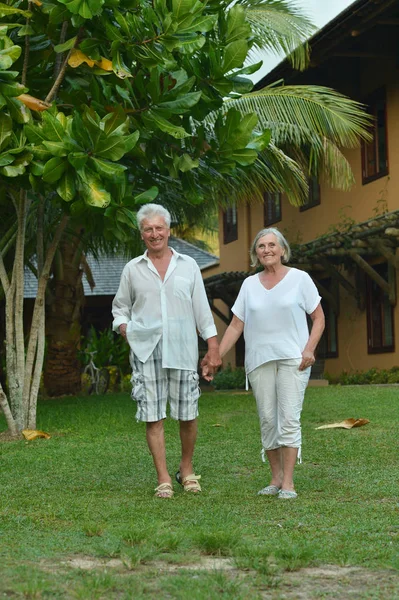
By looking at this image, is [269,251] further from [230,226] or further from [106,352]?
[230,226]

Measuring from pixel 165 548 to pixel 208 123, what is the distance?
11310mm

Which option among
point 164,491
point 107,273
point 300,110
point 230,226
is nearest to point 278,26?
point 300,110

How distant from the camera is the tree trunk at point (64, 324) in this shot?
1895cm

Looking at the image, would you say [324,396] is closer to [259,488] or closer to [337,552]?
[259,488]

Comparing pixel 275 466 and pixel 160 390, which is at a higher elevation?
pixel 160 390

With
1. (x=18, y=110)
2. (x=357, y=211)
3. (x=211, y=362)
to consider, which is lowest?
(x=211, y=362)

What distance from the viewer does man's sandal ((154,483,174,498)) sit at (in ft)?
21.6

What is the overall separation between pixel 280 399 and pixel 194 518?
1.22 meters

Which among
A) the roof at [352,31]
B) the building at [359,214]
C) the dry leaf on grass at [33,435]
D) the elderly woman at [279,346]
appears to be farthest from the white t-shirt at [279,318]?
the roof at [352,31]

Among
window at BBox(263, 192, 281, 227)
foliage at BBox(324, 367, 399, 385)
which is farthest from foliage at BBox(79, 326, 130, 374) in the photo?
foliage at BBox(324, 367, 399, 385)

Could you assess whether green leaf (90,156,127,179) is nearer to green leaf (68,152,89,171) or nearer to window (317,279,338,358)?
green leaf (68,152,89,171)

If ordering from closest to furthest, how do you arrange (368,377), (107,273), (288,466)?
(288,466) → (368,377) → (107,273)

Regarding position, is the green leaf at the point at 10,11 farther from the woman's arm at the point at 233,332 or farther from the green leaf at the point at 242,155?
the woman's arm at the point at 233,332

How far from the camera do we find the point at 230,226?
2855 centimetres
